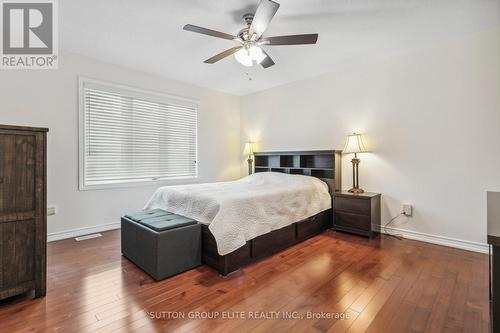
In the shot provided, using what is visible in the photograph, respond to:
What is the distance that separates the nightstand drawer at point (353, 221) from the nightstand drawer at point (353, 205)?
60mm

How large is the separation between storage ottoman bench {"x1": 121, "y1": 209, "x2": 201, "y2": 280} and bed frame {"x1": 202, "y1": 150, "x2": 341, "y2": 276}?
0.50 ft

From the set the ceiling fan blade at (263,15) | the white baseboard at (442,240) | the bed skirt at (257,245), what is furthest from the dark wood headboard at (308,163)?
the ceiling fan blade at (263,15)

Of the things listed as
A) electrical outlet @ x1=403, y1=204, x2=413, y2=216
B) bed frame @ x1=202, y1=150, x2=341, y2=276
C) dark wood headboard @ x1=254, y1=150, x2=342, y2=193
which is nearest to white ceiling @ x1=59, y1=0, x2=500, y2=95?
dark wood headboard @ x1=254, y1=150, x2=342, y2=193

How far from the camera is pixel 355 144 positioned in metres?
3.54

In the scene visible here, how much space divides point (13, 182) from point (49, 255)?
1.39m

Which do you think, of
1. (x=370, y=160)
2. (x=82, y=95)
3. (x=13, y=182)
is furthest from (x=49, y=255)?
(x=370, y=160)

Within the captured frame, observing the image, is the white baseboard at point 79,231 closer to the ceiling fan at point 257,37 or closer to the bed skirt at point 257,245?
the bed skirt at point 257,245

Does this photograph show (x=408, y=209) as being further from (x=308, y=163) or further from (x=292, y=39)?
(x=292, y=39)

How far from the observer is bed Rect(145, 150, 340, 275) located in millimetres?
2330

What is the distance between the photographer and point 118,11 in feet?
7.78

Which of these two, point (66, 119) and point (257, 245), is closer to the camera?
point (257, 245)

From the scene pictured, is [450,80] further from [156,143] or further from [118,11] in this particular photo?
[156,143]

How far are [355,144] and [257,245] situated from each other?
2083 mm

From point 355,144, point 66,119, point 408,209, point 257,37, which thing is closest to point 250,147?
point 355,144
